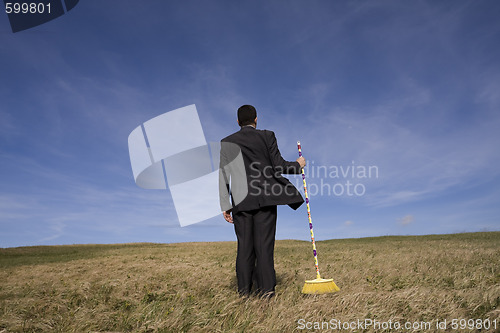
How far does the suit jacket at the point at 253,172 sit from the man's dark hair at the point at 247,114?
0.12 m

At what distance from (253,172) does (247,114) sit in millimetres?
1062

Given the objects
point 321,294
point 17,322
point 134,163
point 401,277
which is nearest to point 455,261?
point 401,277

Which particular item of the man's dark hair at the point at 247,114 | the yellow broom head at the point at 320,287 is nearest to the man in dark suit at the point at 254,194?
the man's dark hair at the point at 247,114

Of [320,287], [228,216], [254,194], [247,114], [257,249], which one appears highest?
[247,114]

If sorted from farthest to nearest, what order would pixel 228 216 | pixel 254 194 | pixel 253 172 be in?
pixel 228 216
pixel 253 172
pixel 254 194

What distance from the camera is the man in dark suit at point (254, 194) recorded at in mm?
5508

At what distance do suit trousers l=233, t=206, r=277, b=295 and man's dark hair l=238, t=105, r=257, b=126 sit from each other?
5.14 ft

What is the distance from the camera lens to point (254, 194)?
18.1 feet

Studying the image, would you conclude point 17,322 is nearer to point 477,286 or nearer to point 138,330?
point 138,330

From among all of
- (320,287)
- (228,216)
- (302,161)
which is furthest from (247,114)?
(320,287)

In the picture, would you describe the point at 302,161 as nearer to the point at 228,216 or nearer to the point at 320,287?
the point at 228,216

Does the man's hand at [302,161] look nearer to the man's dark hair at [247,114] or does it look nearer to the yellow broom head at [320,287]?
the man's dark hair at [247,114]

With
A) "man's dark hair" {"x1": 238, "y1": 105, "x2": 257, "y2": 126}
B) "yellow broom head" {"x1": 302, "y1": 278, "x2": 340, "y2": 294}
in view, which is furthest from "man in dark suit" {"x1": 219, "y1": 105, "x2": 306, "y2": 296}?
"yellow broom head" {"x1": 302, "y1": 278, "x2": 340, "y2": 294}

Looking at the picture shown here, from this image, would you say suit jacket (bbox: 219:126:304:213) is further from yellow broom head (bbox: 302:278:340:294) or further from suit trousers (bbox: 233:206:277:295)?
yellow broom head (bbox: 302:278:340:294)
